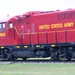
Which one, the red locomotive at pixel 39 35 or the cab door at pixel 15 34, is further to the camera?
the cab door at pixel 15 34

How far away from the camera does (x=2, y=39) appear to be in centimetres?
3216

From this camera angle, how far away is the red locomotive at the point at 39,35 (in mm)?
27969

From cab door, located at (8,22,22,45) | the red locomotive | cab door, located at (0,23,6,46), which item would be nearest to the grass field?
the red locomotive

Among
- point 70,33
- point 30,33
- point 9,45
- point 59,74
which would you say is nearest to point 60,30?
point 70,33

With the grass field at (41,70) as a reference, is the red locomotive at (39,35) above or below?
above

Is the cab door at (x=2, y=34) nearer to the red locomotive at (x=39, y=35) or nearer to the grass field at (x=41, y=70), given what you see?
the red locomotive at (x=39, y=35)

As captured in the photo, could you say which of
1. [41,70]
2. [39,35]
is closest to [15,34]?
[39,35]

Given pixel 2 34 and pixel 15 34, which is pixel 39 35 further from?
pixel 2 34

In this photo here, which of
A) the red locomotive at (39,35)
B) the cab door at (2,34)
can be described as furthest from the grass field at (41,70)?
the cab door at (2,34)

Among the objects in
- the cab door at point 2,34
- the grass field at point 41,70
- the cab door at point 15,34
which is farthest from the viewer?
the cab door at point 2,34

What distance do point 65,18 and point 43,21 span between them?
235cm

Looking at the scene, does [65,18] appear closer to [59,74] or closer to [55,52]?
[55,52]

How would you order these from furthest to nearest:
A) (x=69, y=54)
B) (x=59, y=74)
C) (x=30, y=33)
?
(x=30, y=33), (x=69, y=54), (x=59, y=74)

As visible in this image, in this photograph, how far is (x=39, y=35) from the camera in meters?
A: 29.8
